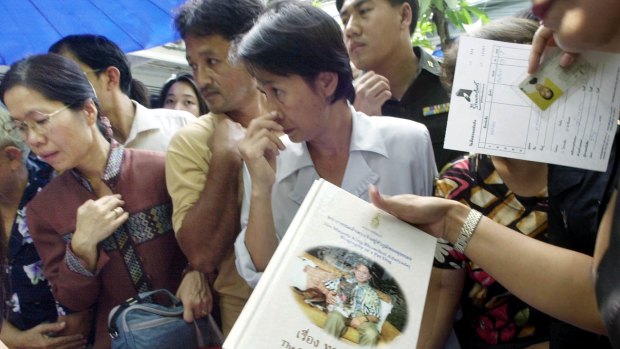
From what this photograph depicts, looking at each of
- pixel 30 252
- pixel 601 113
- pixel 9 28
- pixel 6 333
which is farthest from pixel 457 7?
pixel 6 333

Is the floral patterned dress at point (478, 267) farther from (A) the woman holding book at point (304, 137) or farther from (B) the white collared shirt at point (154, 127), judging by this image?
A: (B) the white collared shirt at point (154, 127)

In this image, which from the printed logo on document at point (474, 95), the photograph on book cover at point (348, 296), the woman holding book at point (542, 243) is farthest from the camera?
the printed logo on document at point (474, 95)

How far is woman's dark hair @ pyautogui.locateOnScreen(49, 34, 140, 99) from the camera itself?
126cm

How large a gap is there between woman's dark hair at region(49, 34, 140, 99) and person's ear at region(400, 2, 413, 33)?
Answer: 688 mm

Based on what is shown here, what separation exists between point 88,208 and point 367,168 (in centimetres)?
59

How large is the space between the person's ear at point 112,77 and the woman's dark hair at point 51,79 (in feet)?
0.23

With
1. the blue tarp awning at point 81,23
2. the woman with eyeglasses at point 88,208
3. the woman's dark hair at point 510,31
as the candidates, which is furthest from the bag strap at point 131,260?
the woman's dark hair at point 510,31

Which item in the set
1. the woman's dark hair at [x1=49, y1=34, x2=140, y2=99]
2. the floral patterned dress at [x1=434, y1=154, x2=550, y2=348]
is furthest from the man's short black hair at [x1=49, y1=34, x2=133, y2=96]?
the floral patterned dress at [x1=434, y1=154, x2=550, y2=348]

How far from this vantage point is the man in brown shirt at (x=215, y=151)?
1.23m

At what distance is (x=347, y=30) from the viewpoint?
1.39m

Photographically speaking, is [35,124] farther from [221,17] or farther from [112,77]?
[221,17]

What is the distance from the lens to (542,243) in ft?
3.04

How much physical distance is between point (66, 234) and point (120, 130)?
0.84 ft

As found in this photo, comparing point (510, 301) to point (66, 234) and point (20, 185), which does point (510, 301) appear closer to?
point (66, 234)
